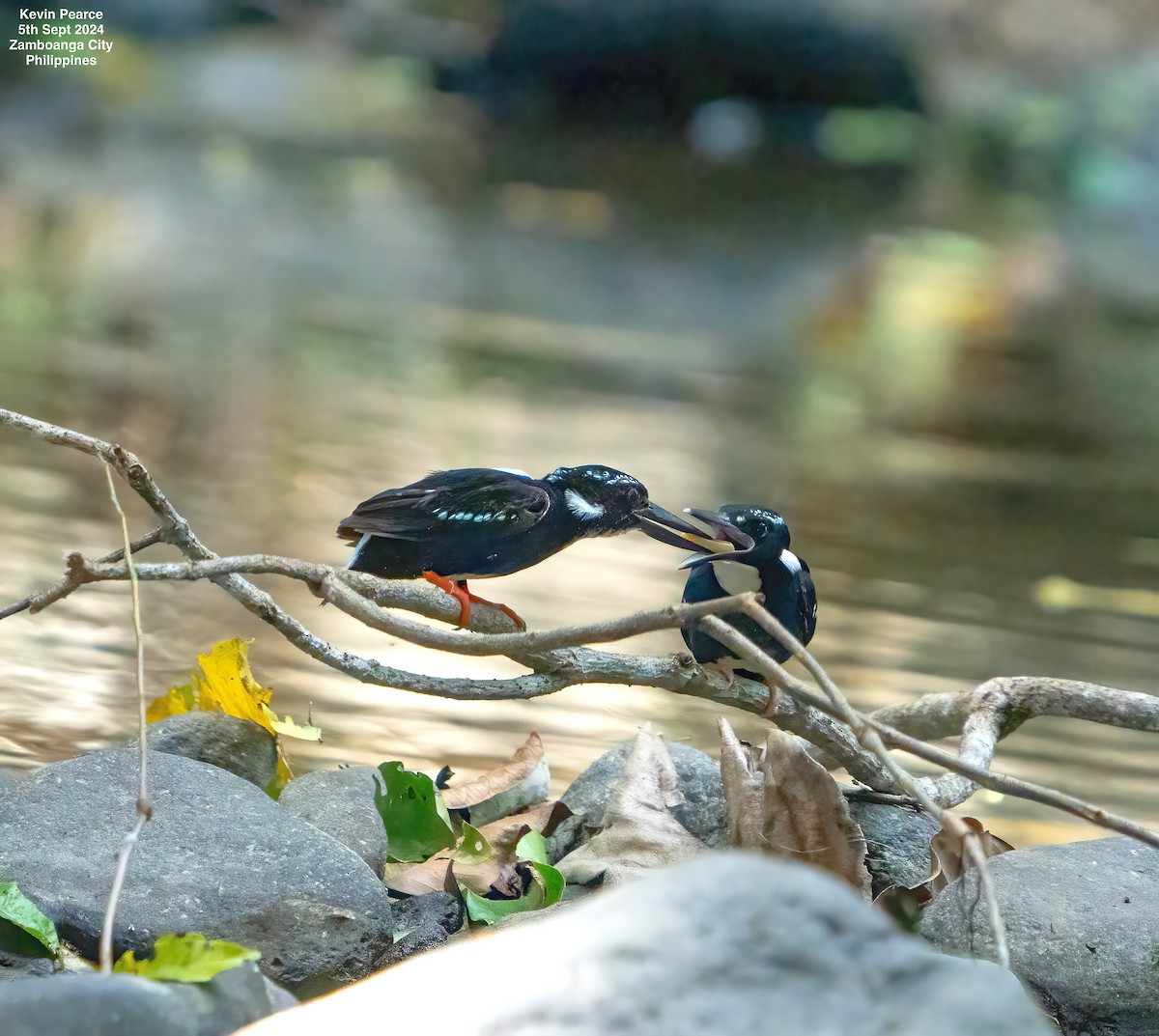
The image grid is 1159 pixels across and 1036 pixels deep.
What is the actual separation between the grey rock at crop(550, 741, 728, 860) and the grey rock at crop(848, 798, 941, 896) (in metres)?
0.22

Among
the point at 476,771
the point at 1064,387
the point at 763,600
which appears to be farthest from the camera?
the point at 1064,387

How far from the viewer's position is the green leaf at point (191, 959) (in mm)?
1432

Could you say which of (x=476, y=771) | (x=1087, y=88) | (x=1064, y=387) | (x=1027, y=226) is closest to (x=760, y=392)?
(x=1064, y=387)

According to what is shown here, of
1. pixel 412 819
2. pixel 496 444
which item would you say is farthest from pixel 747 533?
pixel 496 444

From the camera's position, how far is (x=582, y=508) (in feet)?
6.27

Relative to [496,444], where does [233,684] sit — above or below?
below

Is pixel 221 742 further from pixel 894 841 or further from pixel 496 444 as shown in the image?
pixel 496 444

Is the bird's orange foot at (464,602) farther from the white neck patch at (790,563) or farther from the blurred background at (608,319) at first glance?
the blurred background at (608,319)

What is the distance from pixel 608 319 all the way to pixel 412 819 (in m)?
6.13

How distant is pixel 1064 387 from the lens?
26.7 ft

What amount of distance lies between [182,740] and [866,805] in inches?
41.9

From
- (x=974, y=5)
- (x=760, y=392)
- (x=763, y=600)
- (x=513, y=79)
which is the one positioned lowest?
(x=763, y=600)

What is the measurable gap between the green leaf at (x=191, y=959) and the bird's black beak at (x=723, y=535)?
31.5 inches

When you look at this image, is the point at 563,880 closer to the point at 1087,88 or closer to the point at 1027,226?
the point at 1027,226
